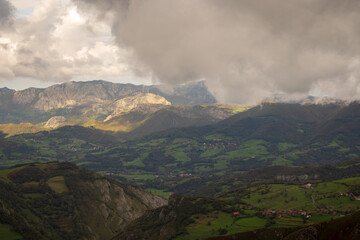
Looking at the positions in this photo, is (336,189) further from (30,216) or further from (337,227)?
(30,216)

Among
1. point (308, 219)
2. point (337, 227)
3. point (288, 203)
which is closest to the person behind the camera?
point (337, 227)

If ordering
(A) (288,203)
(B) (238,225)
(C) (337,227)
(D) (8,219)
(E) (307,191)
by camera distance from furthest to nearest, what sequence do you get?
(E) (307,191)
(A) (288,203)
(D) (8,219)
(B) (238,225)
(C) (337,227)

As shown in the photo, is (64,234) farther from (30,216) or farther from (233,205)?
(233,205)

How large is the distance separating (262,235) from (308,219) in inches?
1991

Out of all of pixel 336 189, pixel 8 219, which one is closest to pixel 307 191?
pixel 336 189

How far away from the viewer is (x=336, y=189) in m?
Result: 180

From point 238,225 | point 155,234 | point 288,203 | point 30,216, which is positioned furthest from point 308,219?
point 30,216

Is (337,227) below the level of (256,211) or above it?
above

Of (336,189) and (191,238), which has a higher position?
(336,189)

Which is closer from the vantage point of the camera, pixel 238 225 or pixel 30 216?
pixel 238 225

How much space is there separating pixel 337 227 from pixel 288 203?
109m

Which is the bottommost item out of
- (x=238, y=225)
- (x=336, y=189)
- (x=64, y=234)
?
(x=64, y=234)

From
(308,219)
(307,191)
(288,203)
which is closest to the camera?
(308,219)

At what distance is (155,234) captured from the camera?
163 meters
